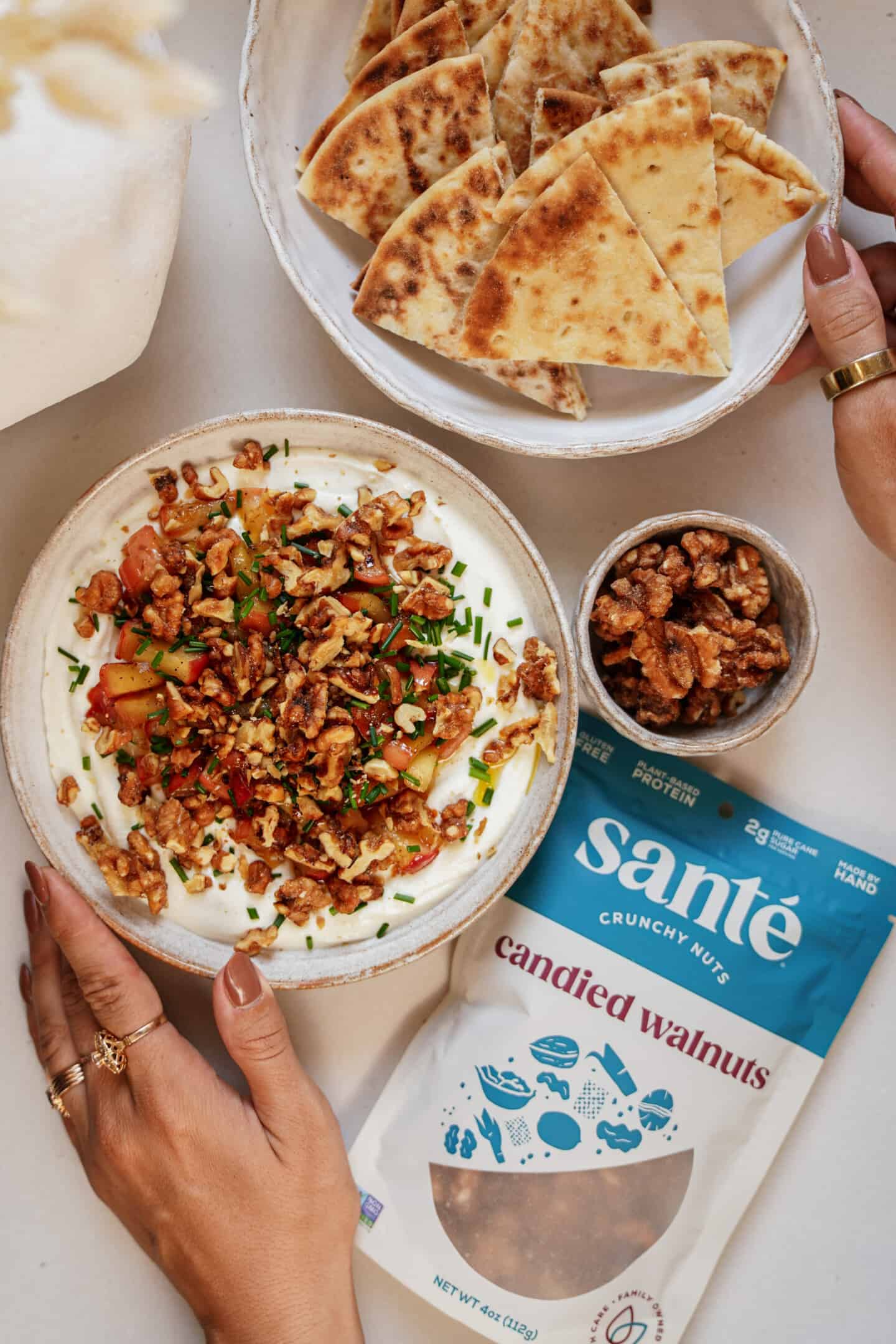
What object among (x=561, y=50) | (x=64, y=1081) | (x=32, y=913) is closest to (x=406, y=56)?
(x=561, y=50)

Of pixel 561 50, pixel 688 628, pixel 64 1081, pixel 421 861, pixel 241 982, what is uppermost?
pixel 561 50

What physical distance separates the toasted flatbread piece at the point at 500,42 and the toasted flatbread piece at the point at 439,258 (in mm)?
146

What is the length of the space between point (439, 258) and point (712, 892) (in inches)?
42.5

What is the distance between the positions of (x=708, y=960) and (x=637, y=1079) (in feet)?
0.75

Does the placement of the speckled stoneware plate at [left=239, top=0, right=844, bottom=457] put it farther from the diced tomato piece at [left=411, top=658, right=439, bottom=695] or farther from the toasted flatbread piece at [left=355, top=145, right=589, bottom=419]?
the diced tomato piece at [left=411, top=658, right=439, bottom=695]

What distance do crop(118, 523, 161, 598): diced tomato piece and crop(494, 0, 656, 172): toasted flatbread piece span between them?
790 mm

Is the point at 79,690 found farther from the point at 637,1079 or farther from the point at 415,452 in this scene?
the point at 637,1079

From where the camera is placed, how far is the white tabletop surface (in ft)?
5.63

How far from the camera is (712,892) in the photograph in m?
1.70

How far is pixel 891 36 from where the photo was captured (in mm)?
1633

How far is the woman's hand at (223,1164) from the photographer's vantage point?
5.32 feet

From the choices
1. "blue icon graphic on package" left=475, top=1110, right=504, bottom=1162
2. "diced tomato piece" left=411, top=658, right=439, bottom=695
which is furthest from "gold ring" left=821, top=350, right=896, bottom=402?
"blue icon graphic on package" left=475, top=1110, right=504, bottom=1162

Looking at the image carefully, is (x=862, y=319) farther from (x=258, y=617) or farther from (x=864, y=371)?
(x=258, y=617)

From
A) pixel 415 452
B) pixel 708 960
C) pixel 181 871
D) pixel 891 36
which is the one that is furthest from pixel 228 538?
pixel 891 36
